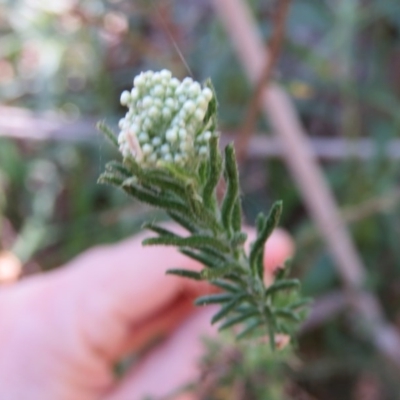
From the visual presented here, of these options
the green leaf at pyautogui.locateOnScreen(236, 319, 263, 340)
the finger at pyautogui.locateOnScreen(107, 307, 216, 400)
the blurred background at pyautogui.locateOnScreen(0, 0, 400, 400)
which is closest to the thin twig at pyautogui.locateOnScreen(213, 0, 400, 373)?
the blurred background at pyautogui.locateOnScreen(0, 0, 400, 400)

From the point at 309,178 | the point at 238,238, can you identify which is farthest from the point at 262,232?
the point at 309,178

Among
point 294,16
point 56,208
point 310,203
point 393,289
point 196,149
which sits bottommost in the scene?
point 196,149

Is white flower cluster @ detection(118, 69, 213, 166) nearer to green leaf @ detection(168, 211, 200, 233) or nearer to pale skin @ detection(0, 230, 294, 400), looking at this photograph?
green leaf @ detection(168, 211, 200, 233)

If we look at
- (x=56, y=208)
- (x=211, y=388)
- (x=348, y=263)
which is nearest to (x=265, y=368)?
(x=211, y=388)

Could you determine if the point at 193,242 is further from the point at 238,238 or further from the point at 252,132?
the point at 252,132

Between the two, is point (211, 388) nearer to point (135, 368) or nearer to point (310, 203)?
point (135, 368)
